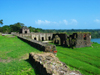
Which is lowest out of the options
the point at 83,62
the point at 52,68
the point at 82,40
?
the point at 83,62

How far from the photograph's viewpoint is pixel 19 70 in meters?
4.94

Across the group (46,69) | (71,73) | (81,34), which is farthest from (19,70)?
(81,34)

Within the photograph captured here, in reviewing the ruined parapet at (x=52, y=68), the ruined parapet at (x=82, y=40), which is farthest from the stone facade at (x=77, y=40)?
the ruined parapet at (x=52, y=68)

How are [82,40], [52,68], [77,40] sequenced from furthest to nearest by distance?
[82,40] < [77,40] < [52,68]

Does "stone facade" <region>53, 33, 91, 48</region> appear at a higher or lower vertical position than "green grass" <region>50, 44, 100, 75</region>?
higher

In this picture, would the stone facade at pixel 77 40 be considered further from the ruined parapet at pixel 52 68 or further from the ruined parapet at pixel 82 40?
the ruined parapet at pixel 52 68

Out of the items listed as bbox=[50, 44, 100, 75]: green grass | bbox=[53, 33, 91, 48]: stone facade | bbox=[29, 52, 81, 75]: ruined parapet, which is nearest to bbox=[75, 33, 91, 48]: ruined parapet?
bbox=[53, 33, 91, 48]: stone facade

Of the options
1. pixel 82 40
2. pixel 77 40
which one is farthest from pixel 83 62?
pixel 82 40

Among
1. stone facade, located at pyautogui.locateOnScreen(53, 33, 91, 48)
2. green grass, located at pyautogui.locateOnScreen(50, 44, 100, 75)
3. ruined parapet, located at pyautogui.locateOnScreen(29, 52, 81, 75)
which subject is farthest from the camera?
stone facade, located at pyautogui.locateOnScreen(53, 33, 91, 48)

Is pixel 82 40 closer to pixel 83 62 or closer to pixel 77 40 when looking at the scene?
pixel 77 40

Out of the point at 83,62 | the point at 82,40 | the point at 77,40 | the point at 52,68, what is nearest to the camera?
the point at 52,68

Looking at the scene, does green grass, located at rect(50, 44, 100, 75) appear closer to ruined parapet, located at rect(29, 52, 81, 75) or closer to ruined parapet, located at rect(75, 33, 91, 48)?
ruined parapet, located at rect(29, 52, 81, 75)

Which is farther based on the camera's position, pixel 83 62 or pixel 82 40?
pixel 82 40

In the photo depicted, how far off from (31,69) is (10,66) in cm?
114
